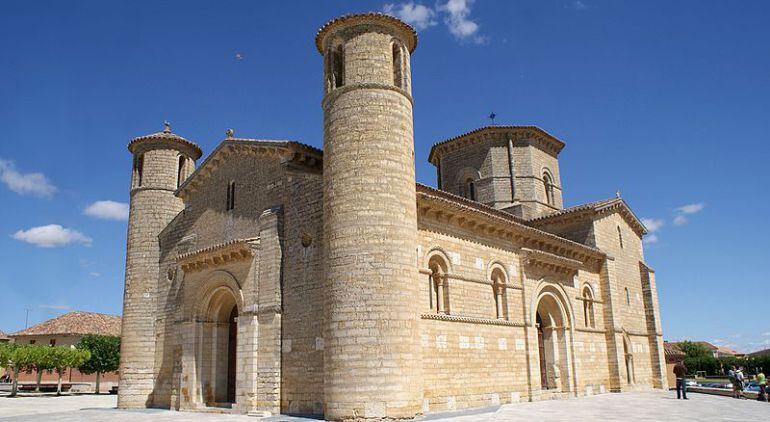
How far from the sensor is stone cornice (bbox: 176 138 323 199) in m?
17.1

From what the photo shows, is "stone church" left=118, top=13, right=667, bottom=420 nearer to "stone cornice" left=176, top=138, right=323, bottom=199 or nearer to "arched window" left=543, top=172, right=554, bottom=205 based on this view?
"stone cornice" left=176, top=138, right=323, bottom=199

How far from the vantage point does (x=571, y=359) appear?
20.5m

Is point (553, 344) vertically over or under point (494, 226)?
under

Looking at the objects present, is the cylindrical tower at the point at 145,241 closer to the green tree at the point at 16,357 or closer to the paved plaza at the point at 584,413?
the paved plaza at the point at 584,413

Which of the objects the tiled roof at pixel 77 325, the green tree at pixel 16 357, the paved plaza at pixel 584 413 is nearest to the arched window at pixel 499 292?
the paved plaza at pixel 584 413

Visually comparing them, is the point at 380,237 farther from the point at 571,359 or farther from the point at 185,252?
the point at 571,359

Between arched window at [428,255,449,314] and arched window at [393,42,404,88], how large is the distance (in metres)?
4.80

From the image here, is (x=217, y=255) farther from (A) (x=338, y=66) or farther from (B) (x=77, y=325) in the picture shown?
(B) (x=77, y=325)

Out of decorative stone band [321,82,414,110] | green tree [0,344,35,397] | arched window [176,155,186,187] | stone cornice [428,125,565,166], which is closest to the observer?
decorative stone band [321,82,414,110]

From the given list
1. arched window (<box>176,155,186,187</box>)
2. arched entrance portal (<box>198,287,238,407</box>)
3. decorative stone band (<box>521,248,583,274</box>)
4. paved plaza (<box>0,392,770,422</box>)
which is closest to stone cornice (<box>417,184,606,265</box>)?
decorative stone band (<box>521,248,583,274</box>)

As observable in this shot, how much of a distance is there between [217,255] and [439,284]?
21.3 ft

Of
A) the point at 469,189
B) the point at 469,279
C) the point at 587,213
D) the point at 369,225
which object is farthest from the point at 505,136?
the point at 369,225

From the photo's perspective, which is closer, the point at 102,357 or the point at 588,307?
the point at 588,307

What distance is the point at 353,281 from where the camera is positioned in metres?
13.8
